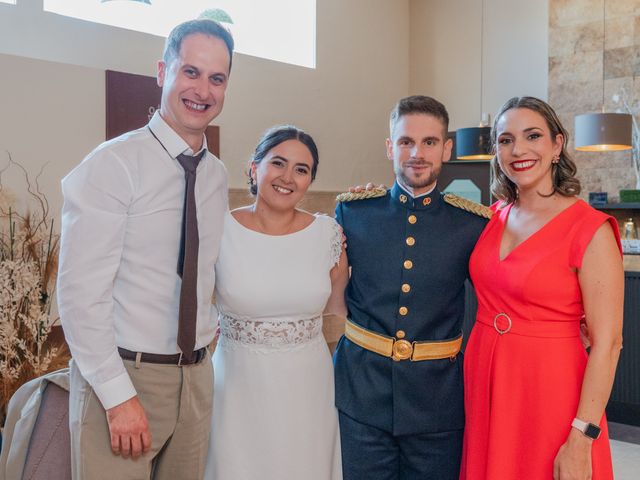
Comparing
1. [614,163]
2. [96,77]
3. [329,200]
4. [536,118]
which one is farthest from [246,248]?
[614,163]

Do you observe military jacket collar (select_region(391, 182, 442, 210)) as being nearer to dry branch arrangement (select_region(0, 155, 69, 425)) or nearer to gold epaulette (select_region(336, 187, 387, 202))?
gold epaulette (select_region(336, 187, 387, 202))

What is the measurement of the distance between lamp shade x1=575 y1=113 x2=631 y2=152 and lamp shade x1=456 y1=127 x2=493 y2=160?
34.0 inches

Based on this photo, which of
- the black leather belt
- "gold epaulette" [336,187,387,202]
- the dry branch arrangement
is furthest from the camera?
the dry branch arrangement

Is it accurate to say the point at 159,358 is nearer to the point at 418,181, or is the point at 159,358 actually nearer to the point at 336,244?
the point at 336,244

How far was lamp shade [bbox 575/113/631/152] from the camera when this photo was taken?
590 cm

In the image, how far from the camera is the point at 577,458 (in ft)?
5.71

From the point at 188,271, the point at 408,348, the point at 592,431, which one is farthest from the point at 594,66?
the point at 188,271

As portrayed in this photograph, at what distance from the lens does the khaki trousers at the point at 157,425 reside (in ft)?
5.19

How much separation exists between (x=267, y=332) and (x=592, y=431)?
949 millimetres

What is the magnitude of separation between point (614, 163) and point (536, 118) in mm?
5338

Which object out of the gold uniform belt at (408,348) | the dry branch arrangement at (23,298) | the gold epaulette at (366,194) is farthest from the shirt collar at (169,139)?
the dry branch arrangement at (23,298)

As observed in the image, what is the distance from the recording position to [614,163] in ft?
22.1

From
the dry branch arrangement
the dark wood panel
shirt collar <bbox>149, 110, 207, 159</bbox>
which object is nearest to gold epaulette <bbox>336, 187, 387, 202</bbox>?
shirt collar <bbox>149, 110, 207, 159</bbox>

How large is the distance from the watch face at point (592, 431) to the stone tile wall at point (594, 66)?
219 inches
